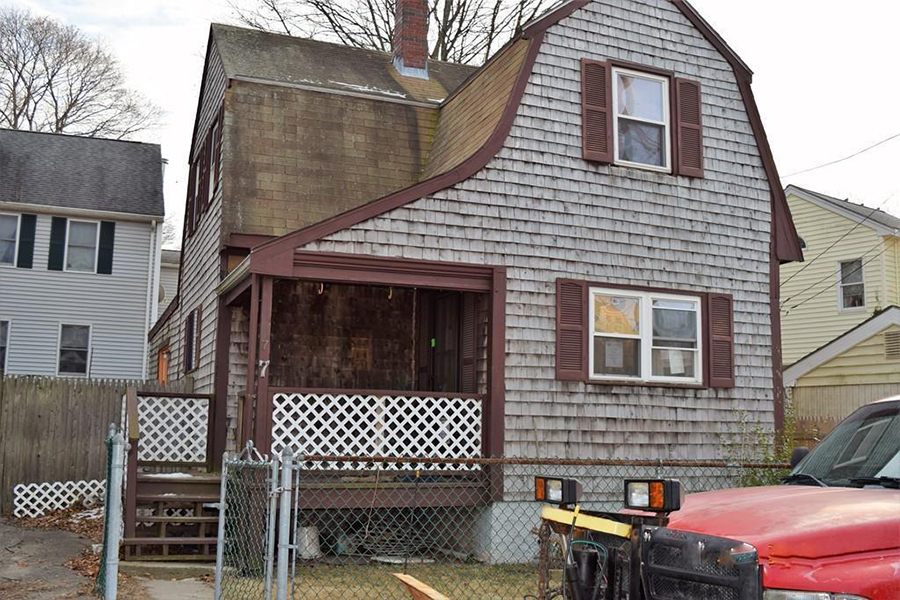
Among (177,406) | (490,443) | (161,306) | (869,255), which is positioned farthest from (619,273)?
(161,306)

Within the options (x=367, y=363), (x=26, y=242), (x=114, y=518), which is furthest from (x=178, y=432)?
(x=26, y=242)

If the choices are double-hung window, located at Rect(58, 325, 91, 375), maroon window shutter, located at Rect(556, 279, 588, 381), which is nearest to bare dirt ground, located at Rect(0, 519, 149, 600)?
maroon window shutter, located at Rect(556, 279, 588, 381)

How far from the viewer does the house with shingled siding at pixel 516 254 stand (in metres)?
11.5

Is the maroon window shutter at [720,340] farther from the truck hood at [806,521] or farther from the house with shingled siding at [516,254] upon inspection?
the truck hood at [806,521]

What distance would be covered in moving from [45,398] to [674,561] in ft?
43.5

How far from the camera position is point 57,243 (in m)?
24.4

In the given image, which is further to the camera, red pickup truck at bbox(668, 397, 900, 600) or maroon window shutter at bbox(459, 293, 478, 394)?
maroon window shutter at bbox(459, 293, 478, 394)

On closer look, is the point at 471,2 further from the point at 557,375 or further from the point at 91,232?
the point at 557,375

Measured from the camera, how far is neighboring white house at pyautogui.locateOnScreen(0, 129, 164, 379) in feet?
78.6

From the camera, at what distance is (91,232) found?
24.8m

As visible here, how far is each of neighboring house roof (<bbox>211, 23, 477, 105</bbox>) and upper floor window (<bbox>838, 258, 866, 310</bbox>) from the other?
1371 cm

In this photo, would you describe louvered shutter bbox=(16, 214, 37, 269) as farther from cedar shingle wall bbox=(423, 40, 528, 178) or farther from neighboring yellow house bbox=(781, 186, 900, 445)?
neighboring yellow house bbox=(781, 186, 900, 445)

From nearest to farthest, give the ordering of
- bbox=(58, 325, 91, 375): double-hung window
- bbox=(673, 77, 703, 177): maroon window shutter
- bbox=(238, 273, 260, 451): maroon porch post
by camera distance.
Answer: bbox=(238, 273, 260, 451): maroon porch post
bbox=(673, 77, 703, 177): maroon window shutter
bbox=(58, 325, 91, 375): double-hung window

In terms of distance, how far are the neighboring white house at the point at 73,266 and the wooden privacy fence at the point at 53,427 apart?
9.28 metres
